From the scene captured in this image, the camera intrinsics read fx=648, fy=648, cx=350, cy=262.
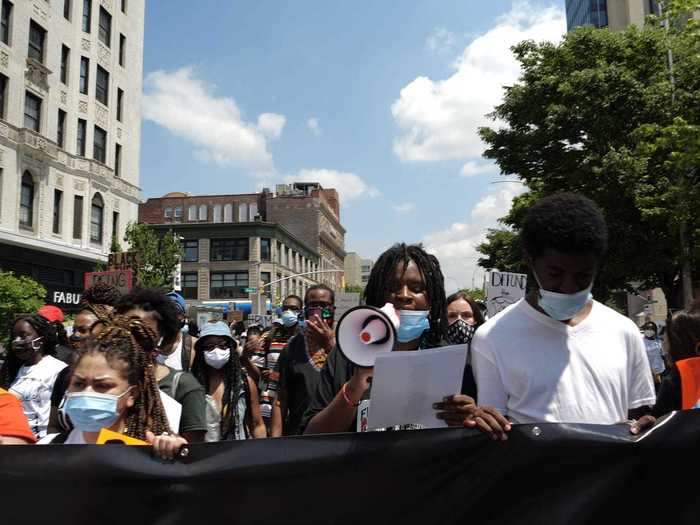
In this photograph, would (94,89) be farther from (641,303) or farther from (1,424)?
(641,303)

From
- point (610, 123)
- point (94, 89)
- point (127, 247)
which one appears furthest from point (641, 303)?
point (94, 89)

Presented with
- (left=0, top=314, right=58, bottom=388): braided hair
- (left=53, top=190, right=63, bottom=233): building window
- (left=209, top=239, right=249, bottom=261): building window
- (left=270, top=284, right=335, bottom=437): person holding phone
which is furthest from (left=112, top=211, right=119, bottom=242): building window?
(left=209, top=239, right=249, bottom=261): building window

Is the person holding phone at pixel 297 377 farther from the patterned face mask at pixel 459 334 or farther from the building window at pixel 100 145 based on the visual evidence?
the building window at pixel 100 145

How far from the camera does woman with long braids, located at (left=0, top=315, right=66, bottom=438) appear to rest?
443 cm

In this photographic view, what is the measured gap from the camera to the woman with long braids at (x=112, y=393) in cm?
226

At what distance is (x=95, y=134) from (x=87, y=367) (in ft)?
94.2

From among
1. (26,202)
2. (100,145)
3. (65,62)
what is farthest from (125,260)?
Answer: (100,145)

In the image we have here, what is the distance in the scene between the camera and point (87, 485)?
1924 mm

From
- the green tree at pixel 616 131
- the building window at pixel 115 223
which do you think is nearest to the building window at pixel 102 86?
the building window at pixel 115 223

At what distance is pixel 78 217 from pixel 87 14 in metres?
8.82

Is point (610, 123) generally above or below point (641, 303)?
above

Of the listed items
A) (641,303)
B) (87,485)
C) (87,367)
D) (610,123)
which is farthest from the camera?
(641,303)

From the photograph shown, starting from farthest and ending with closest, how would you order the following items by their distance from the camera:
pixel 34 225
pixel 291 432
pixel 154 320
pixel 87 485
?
pixel 34 225, pixel 291 432, pixel 154 320, pixel 87 485

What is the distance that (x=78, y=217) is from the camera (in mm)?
27422
